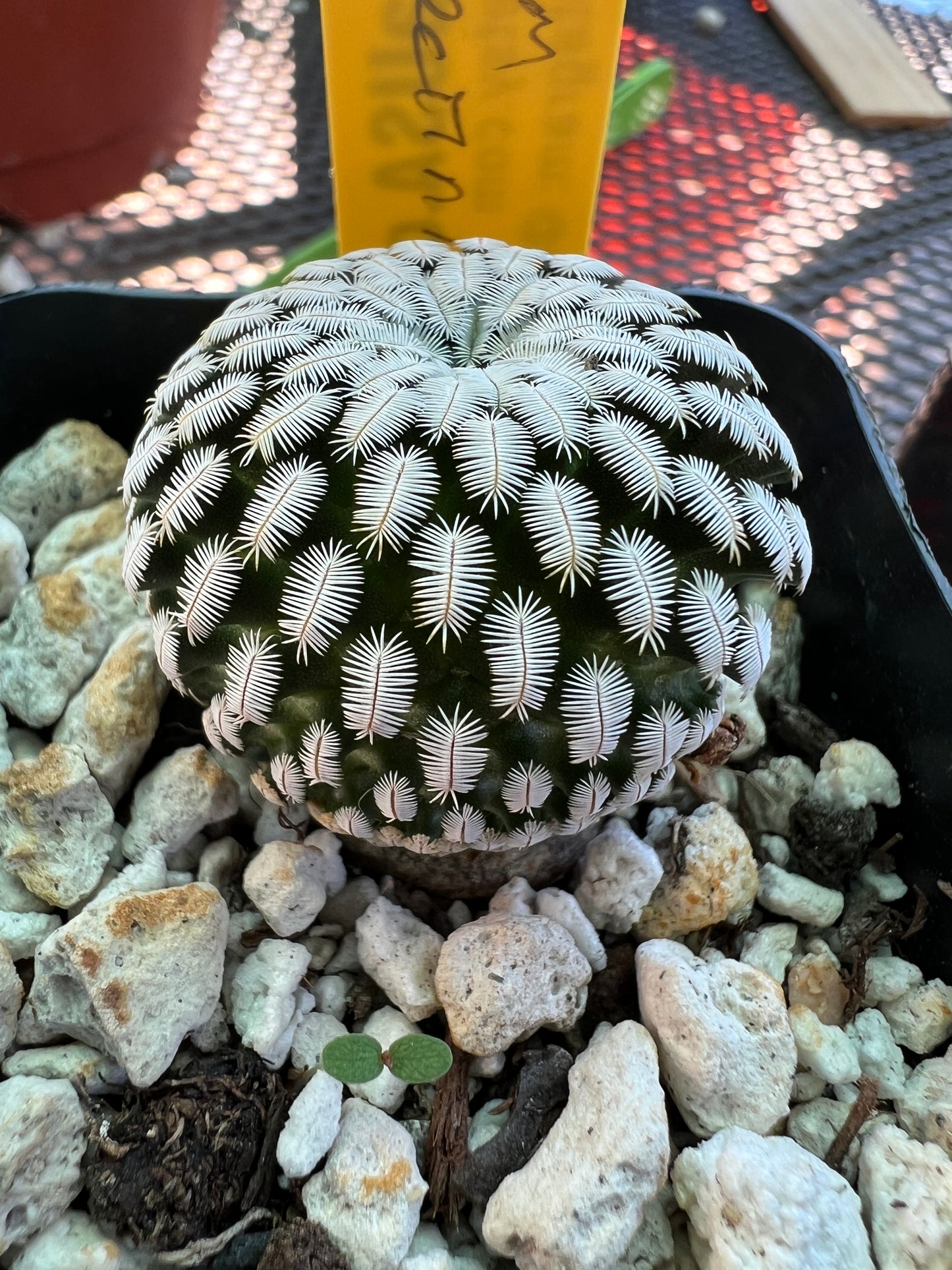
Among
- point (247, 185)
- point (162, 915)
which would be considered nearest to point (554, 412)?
point (162, 915)

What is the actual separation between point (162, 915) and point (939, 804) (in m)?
0.61

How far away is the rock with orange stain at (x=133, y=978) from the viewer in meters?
0.63

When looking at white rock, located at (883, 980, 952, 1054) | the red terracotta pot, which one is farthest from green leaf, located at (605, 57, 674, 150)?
white rock, located at (883, 980, 952, 1054)

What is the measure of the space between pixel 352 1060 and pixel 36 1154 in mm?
201

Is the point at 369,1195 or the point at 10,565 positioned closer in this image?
the point at 369,1195

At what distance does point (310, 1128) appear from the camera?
2.09 ft

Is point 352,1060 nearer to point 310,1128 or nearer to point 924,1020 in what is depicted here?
point 310,1128

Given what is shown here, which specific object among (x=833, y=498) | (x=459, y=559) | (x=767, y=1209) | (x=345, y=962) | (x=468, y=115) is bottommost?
(x=345, y=962)

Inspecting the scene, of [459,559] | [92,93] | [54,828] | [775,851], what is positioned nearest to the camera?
[459,559]

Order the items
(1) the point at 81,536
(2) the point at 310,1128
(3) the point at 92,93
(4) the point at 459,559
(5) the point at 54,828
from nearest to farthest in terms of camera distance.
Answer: (4) the point at 459,559 → (2) the point at 310,1128 → (5) the point at 54,828 → (1) the point at 81,536 → (3) the point at 92,93

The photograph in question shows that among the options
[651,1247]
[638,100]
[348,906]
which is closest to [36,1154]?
[348,906]

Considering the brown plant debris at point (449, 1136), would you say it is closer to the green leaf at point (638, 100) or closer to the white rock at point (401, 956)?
the white rock at point (401, 956)

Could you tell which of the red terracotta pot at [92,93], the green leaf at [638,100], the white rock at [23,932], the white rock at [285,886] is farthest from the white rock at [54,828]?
the green leaf at [638,100]

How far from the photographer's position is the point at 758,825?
880 mm
